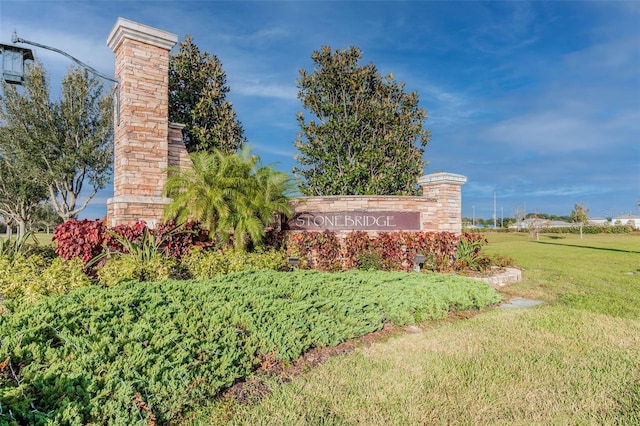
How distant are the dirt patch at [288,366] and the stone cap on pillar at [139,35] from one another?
7273 mm

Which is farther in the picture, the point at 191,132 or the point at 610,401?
the point at 191,132

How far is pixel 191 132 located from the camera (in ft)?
39.7

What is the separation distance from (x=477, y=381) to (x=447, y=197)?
22.1ft

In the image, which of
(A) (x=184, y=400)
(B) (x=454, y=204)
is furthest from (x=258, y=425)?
(B) (x=454, y=204)

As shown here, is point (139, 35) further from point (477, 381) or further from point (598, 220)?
point (598, 220)

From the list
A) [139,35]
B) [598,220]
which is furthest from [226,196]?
[598,220]

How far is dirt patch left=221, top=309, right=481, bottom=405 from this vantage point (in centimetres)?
269

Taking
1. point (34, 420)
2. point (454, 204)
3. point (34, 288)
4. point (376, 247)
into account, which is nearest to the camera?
point (34, 420)

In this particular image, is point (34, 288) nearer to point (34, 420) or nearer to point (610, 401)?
point (34, 420)

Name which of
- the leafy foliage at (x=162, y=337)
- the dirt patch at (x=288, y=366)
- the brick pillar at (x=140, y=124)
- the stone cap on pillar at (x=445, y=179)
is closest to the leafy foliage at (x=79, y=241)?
the brick pillar at (x=140, y=124)

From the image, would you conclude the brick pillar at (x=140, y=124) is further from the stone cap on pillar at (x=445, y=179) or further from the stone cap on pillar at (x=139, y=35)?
the stone cap on pillar at (x=445, y=179)

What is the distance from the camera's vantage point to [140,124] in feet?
25.2

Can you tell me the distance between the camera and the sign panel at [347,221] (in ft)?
28.8

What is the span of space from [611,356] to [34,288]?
239 inches
